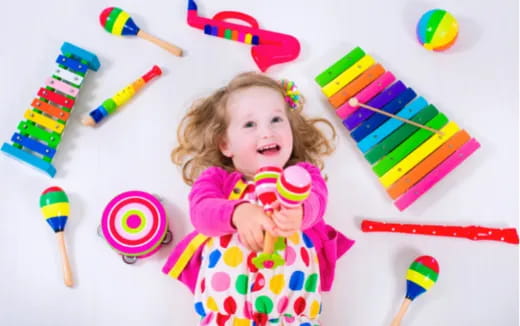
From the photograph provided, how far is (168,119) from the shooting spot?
5.60 feet

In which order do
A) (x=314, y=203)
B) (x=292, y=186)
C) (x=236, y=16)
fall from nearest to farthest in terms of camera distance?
(x=292, y=186) → (x=314, y=203) → (x=236, y=16)

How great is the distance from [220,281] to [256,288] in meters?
0.09

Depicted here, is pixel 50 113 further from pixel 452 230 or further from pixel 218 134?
pixel 452 230

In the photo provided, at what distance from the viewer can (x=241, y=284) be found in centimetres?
130

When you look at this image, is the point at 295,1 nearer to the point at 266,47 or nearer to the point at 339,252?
the point at 266,47

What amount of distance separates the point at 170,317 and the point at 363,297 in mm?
533

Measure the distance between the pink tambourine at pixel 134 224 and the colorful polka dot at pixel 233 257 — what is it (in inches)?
10.3

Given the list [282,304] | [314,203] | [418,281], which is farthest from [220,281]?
[418,281]

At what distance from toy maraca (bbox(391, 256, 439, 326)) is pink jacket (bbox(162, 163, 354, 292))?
0.19 meters

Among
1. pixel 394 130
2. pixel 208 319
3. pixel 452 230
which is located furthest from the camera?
pixel 394 130

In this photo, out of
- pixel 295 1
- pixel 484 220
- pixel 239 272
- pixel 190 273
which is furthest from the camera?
pixel 295 1

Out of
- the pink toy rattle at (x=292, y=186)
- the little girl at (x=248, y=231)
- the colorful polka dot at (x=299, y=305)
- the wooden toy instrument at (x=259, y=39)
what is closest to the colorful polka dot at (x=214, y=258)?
the little girl at (x=248, y=231)

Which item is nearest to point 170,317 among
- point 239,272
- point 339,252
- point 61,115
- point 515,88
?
point 239,272

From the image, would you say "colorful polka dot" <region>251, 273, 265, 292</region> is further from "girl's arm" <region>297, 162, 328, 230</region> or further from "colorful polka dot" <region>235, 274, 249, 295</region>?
"girl's arm" <region>297, 162, 328, 230</region>
